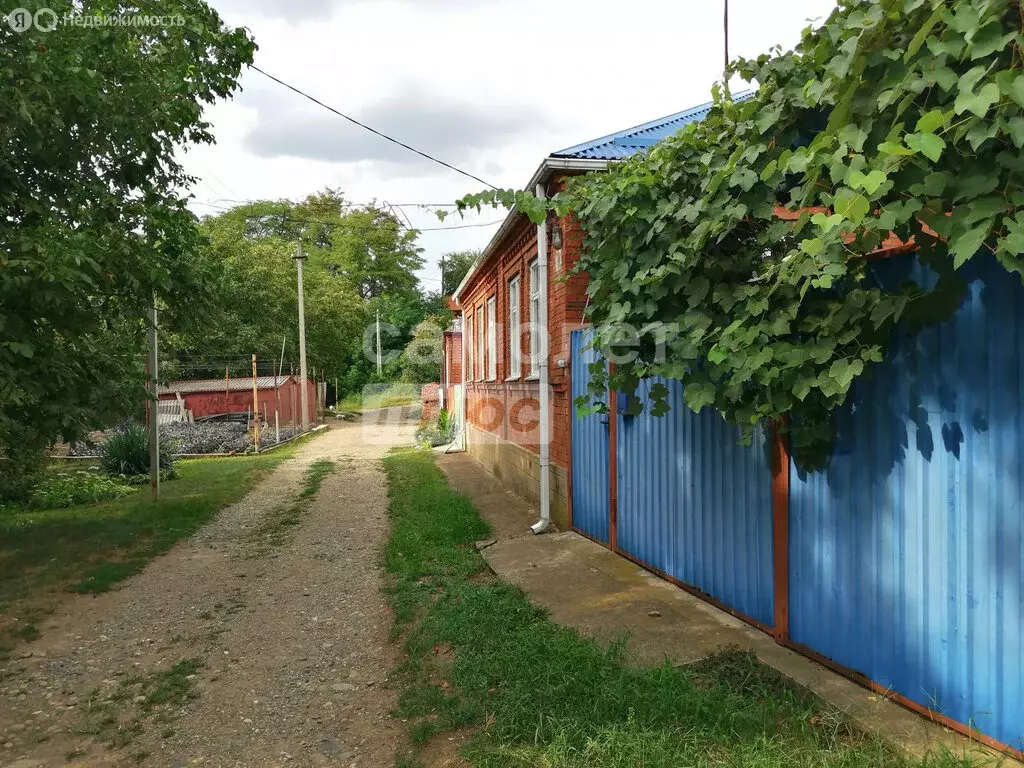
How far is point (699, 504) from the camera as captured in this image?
4.58 metres

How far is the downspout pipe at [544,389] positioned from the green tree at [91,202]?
3773mm

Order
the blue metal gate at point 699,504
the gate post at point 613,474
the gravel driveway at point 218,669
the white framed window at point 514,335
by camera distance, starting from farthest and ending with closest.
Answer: the white framed window at point 514,335 < the gate post at point 613,474 < the blue metal gate at point 699,504 < the gravel driveway at point 218,669

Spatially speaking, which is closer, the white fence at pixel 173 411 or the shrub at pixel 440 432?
the shrub at pixel 440 432

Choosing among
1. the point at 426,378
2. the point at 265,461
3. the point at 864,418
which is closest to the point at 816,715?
the point at 864,418

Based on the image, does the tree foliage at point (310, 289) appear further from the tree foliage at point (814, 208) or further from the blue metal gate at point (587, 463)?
the tree foliage at point (814, 208)

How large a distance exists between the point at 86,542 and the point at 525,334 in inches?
239

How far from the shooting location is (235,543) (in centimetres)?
Result: 776

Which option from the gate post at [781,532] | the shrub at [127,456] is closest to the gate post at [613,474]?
the gate post at [781,532]

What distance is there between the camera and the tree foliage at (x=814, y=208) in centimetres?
196

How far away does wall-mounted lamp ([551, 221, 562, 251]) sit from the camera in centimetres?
729

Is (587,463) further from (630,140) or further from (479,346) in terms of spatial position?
(479,346)

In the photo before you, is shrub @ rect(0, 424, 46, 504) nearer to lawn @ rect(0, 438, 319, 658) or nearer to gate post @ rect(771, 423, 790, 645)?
lawn @ rect(0, 438, 319, 658)

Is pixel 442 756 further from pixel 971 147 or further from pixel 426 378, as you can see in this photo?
pixel 426 378

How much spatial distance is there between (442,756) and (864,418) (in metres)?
2.46
